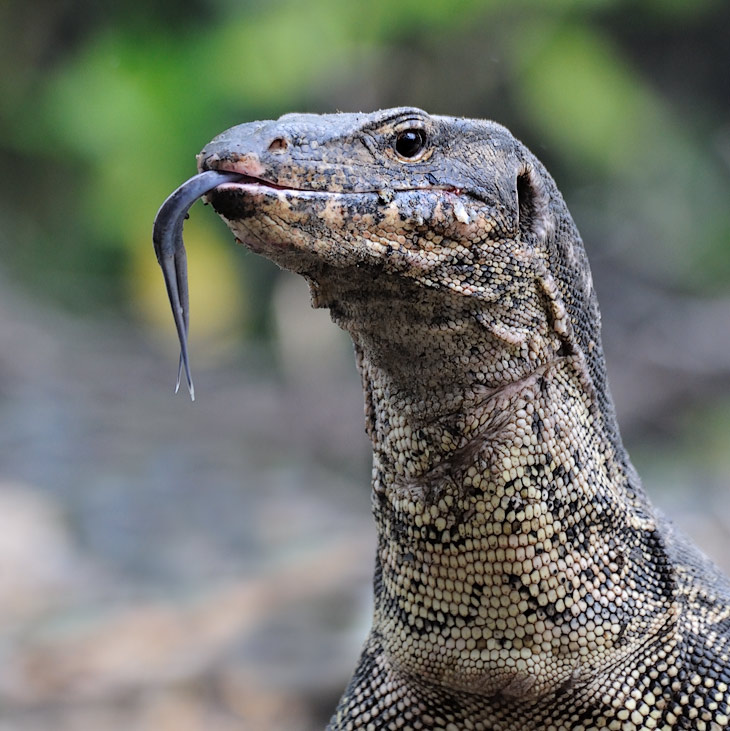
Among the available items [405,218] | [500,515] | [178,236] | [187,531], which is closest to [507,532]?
[500,515]

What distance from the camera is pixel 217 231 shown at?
1784 centimetres

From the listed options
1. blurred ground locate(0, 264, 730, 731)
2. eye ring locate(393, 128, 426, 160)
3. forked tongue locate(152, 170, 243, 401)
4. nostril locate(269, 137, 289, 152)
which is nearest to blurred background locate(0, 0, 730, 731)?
blurred ground locate(0, 264, 730, 731)

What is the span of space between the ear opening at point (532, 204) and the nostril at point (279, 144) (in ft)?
2.25

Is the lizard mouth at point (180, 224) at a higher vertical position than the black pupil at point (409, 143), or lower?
lower

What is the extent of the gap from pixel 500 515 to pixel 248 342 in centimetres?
1598

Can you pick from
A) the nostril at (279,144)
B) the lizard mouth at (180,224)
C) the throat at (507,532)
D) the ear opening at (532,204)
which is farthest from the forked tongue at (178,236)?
the ear opening at (532,204)

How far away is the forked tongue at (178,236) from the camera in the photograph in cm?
250

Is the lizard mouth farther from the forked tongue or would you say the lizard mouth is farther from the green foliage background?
the green foliage background

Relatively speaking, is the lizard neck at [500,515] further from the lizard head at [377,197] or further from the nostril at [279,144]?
the nostril at [279,144]

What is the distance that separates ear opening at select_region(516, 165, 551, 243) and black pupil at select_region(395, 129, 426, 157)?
0.34m

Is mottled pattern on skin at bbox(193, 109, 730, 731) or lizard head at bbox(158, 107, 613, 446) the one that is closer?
lizard head at bbox(158, 107, 613, 446)

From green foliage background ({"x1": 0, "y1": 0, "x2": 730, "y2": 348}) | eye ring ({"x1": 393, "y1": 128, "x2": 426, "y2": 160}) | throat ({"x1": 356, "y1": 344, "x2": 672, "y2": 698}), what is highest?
green foliage background ({"x1": 0, "y1": 0, "x2": 730, "y2": 348})

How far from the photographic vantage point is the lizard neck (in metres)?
2.86

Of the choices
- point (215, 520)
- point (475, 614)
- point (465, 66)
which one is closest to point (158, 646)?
point (215, 520)
